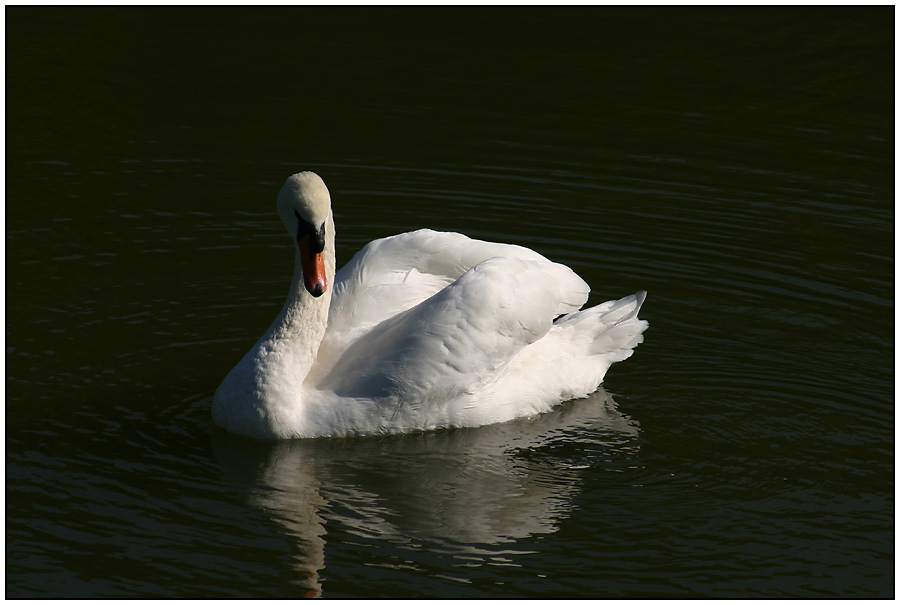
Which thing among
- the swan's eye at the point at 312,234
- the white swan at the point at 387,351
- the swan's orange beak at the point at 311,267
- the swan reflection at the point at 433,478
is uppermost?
the swan's eye at the point at 312,234

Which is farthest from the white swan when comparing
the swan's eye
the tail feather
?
the tail feather

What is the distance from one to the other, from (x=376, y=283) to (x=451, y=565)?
10.5 ft

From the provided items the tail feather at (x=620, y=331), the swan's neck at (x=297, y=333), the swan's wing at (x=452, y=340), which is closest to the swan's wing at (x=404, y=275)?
the swan's wing at (x=452, y=340)

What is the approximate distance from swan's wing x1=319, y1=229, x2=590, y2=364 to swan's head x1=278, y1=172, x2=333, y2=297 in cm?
99

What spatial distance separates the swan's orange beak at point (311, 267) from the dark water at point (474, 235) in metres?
1.15

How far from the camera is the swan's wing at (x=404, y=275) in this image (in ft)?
33.3

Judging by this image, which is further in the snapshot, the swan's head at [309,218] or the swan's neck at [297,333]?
the swan's neck at [297,333]

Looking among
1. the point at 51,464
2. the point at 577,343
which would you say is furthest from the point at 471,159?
the point at 51,464

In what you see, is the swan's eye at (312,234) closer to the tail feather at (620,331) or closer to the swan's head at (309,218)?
the swan's head at (309,218)

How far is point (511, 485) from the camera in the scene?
889 cm

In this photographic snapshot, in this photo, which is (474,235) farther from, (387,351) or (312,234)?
(312,234)

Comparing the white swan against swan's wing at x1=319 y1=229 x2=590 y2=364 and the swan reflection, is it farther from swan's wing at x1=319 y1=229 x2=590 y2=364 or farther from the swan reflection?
the swan reflection

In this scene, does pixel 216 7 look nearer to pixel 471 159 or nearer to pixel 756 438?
pixel 471 159

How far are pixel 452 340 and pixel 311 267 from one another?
1117 millimetres
